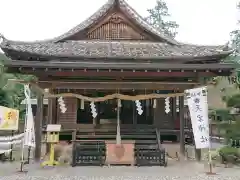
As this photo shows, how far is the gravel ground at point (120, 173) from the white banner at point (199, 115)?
100cm

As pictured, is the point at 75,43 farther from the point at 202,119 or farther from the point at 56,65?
the point at 202,119

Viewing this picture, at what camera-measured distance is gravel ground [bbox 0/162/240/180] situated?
7.96m

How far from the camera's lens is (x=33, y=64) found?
30.5 ft

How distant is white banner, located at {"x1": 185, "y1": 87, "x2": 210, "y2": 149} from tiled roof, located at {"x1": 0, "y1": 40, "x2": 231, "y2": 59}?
1.98 m

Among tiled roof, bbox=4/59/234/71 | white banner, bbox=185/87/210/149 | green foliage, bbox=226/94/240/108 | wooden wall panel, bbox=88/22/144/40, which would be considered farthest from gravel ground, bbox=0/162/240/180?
wooden wall panel, bbox=88/22/144/40

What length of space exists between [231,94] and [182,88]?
195cm

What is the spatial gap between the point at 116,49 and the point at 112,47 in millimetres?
392

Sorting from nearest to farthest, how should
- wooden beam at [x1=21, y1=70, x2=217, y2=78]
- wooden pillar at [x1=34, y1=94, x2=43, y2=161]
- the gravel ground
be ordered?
the gravel ground, wooden beam at [x1=21, y1=70, x2=217, y2=78], wooden pillar at [x1=34, y1=94, x2=43, y2=161]

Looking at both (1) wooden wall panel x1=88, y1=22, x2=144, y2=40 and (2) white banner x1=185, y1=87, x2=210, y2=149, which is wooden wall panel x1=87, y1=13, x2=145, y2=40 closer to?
(1) wooden wall panel x1=88, y1=22, x2=144, y2=40

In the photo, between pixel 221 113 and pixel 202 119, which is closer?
pixel 202 119

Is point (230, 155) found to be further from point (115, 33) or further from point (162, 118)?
point (115, 33)

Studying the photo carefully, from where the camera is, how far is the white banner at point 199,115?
881 centimetres

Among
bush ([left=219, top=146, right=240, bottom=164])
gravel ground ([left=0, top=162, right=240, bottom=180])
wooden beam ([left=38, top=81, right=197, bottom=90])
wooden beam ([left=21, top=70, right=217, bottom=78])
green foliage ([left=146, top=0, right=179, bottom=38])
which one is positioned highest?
green foliage ([left=146, top=0, right=179, bottom=38])

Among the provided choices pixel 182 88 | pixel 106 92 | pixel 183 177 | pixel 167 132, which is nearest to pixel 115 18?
pixel 106 92
